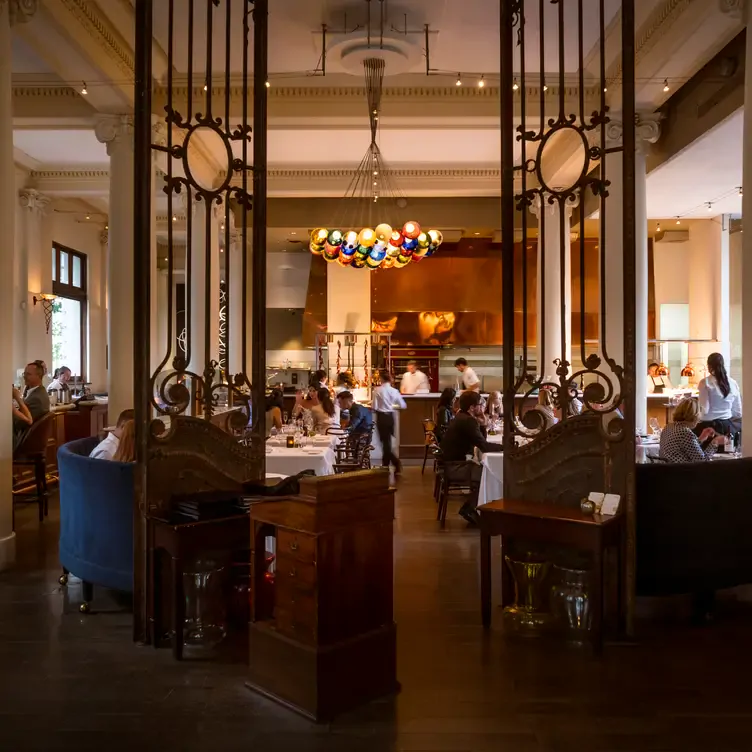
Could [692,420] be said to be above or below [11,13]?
below

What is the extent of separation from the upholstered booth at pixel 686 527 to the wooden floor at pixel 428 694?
308 mm

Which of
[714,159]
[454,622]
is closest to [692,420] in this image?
[454,622]

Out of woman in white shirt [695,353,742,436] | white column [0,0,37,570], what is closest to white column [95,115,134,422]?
white column [0,0,37,570]

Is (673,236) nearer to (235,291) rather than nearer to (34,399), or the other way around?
(235,291)

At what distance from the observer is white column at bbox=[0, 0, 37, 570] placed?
568cm

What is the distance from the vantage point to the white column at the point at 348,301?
1558cm

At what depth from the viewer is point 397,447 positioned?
11648 mm

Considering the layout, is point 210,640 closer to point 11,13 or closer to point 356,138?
point 11,13

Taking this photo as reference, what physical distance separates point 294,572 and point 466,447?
14.3 ft

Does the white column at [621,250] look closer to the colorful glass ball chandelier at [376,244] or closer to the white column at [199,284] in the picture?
the colorful glass ball chandelier at [376,244]

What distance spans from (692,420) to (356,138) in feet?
22.0

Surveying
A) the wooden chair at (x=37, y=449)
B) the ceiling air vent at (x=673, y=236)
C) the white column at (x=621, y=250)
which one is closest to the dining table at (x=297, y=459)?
the wooden chair at (x=37, y=449)

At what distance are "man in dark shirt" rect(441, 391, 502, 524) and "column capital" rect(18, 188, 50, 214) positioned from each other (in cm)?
929

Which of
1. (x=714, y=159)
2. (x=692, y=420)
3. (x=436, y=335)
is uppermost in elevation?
(x=714, y=159)
